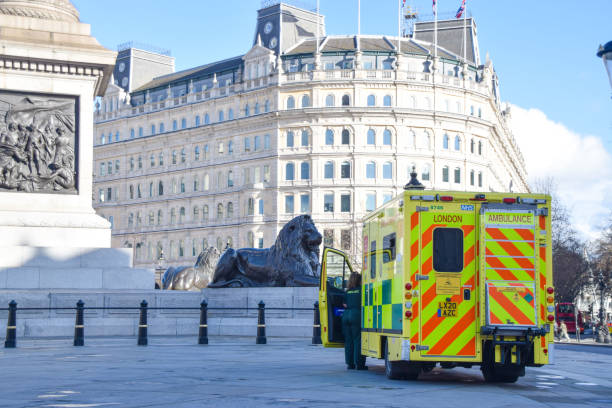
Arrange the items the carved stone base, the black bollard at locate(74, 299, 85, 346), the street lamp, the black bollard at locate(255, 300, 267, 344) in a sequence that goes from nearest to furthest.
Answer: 1. the street lamp
2. the black bollard at locate(74, 299, 85, 346)
3. the black bollard at locate(255, 300, 267, 344)
4. the carved stone base

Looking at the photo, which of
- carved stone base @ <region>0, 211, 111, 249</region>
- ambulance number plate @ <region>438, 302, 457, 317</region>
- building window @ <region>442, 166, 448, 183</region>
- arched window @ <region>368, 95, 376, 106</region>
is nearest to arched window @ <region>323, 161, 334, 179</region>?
arched window @ <region>368, 95, 376, 106</region>

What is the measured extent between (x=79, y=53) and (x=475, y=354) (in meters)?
15.1

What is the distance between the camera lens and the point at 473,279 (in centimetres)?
1266

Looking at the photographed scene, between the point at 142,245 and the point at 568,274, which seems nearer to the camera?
the point at 568,274

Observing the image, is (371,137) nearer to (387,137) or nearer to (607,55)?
(387,137)

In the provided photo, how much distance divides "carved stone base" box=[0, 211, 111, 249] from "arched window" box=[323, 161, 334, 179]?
213ft

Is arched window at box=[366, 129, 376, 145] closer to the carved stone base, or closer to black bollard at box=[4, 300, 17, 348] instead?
the carved stone base

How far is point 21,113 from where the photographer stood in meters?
23.9

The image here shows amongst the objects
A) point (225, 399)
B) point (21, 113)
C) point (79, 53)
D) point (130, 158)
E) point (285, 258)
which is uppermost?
point (130, 158)

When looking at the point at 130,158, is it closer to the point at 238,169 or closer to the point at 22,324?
the point at 238,169

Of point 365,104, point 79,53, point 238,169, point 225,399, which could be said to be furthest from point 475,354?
point 238,169

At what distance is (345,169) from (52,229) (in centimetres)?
6588

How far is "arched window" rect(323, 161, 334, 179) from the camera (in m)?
88.6

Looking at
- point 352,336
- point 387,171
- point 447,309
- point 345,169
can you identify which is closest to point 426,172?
point 387,171
